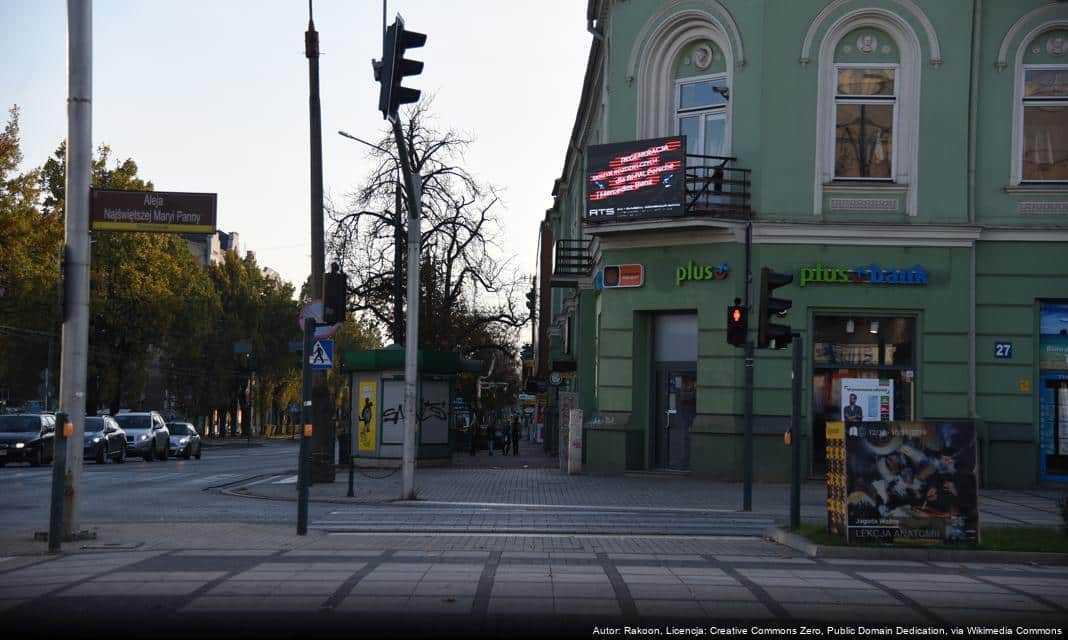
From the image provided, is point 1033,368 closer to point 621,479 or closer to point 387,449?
point 621,479

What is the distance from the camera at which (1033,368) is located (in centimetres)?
2469

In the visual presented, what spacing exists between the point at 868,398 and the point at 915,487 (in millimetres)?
12909

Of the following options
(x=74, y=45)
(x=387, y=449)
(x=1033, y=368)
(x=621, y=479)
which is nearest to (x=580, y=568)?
(x=74, y=45)

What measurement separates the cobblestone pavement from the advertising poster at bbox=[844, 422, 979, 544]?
0.55m

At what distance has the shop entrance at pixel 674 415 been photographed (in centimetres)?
2677

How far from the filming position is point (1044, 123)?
990 inches

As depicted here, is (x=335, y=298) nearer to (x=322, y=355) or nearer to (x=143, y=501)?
(x=322, y=355)

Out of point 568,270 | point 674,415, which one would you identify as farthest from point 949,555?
point 568,270

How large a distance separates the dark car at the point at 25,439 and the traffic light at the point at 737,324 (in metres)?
22.3

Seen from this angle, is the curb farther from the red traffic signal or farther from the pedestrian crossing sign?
the pedestrian crossing sign

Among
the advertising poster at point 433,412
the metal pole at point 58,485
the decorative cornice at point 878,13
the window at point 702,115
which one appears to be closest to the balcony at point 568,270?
the advertising poster at point 433,412

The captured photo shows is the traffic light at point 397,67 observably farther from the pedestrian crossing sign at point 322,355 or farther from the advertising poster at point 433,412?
the advertising poster at point 433,412

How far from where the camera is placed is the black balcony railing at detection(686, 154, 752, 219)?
25.1 metres

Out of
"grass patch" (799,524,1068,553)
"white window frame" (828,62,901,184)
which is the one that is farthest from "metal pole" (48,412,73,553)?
"white window frame" (828,62,901,184)
